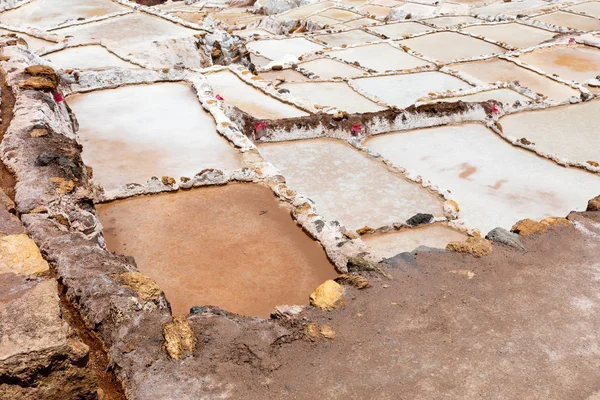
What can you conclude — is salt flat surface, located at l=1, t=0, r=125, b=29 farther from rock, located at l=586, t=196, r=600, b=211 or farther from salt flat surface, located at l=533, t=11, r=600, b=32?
salt flat surface, located at l=533, t=11, r=600, b=32

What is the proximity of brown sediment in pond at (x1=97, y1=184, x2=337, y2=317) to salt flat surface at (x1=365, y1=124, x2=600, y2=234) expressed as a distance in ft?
12.1

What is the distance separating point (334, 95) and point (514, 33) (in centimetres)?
1344

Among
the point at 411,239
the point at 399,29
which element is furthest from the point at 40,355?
the point at 399,29

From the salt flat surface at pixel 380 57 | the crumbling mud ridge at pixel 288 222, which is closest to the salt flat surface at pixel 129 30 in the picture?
the crumbling mud ridge at pixel 288 222

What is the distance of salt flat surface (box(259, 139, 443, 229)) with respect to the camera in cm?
988

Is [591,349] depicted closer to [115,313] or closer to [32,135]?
[115,313]

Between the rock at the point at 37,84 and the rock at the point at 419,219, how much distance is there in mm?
7644

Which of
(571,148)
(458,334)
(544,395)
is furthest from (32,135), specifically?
(571,148)

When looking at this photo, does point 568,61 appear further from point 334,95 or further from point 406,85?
point 334,95

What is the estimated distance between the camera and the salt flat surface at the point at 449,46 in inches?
835

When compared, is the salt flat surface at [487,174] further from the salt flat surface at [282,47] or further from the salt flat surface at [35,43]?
the salt flat surface at [35,43]

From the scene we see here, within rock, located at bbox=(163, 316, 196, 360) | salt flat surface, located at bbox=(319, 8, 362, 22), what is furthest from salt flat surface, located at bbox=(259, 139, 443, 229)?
salt flat surface, located at bbox=(319, 8, 362, 22)

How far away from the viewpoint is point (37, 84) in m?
10.3

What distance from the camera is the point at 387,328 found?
5250 millimetres
